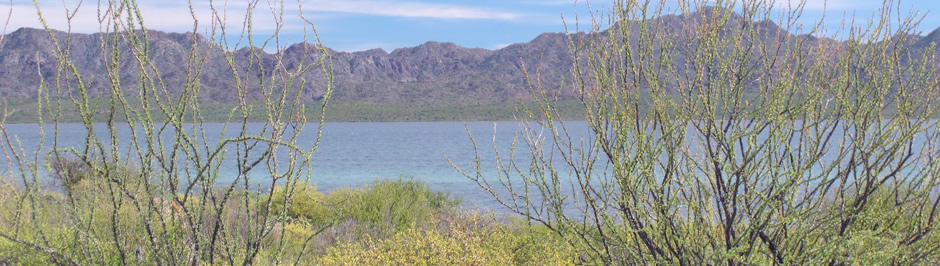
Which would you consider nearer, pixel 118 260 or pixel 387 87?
pixel 118 260

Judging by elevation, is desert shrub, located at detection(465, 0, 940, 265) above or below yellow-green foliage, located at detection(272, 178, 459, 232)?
above

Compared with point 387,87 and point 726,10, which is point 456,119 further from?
point 726,10

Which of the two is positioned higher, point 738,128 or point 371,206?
point 738,128

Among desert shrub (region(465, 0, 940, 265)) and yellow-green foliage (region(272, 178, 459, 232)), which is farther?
yellow-green foliage (region(272, 178, 459, 232))

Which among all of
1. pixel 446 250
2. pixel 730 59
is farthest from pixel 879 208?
pixel 446 250

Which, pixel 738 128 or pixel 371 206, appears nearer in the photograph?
pixel 738 128

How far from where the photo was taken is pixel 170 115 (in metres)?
3.29

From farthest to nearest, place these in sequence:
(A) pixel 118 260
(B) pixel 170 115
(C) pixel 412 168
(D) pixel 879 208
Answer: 1. (C) pixel 412 168
2. (A) pixel 118 260
3. (D) pixel 879 208
4. (B) pixel 170 115

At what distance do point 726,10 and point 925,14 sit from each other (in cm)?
123

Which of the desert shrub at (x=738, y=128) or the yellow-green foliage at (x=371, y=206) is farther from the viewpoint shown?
the yellow-green foliage at (x=371, y=206)

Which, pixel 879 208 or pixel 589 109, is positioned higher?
pixel 589 109

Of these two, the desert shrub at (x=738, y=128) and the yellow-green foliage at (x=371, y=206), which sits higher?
the desert shrub at (x=738, y=128)

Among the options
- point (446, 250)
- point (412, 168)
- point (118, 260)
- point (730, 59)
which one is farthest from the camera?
point (412, 168)

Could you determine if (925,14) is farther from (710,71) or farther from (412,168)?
(412,168)
